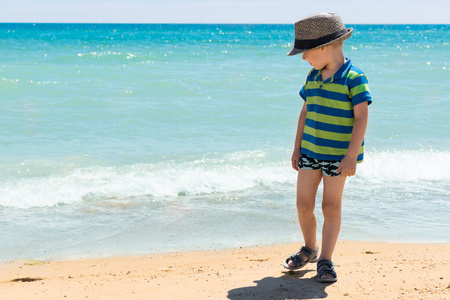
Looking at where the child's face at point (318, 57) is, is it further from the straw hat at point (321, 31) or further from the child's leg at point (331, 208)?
the child's leg at point (331, 208)

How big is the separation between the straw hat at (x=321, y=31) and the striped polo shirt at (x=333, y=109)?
156 millimetres

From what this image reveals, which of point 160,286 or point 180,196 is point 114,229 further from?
point 160,286

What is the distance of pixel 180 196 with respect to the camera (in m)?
5.53

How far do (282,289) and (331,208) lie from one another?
20.6 inches

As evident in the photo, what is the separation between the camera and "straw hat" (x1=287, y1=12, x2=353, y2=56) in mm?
2799

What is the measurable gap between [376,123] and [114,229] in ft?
20.2

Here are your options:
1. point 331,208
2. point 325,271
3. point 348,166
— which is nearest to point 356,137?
point 348,166

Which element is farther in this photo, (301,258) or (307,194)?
(301,258)

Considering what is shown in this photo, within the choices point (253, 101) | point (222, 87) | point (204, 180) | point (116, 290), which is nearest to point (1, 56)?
point (222, 87)

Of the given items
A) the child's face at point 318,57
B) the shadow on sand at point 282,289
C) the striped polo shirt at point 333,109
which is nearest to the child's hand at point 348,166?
the striped polo shirt at point 333,109

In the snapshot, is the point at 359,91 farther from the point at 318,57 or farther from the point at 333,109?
the point at 318,57

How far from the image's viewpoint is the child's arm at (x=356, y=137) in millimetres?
2758

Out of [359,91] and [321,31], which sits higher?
[321,31]

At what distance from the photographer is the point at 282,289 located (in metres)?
2.86
